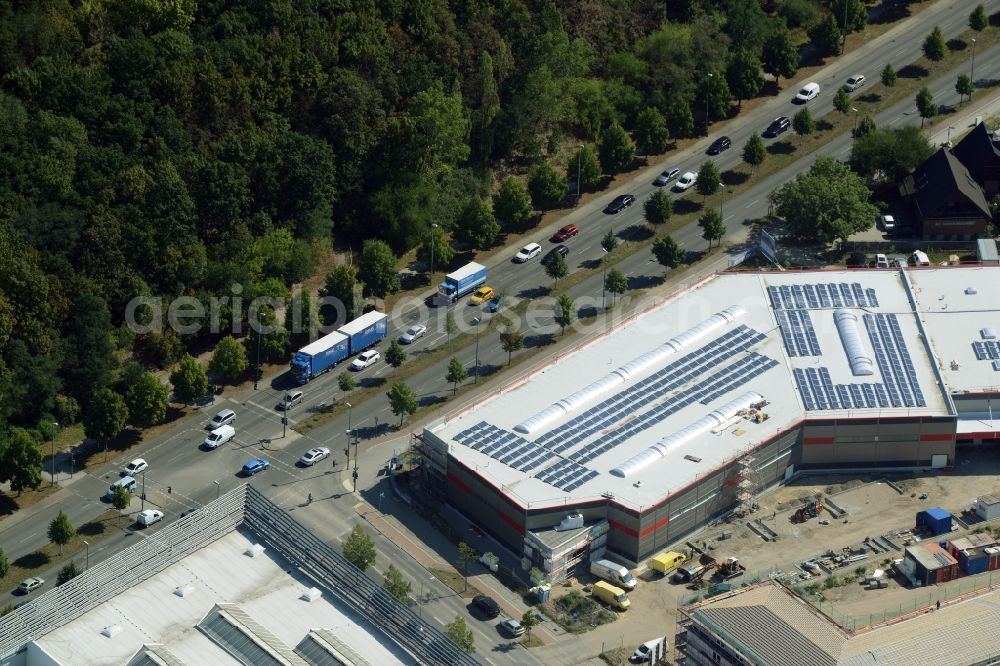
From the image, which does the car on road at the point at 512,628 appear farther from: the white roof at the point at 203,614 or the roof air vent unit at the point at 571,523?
the white roof at the point at 203,614

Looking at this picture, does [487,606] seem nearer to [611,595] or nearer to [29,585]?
[611,595]

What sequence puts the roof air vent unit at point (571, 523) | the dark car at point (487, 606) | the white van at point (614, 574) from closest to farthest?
1. the dark car at point (487, 606)
2. the white van at point (614, 574)
3. the roof air vent unit at point (571, 523)

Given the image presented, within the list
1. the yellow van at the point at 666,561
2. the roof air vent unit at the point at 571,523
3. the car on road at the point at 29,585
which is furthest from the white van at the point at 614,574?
the car on road at the point at 29,585

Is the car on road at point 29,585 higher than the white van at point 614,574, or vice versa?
the white van at point 614,574

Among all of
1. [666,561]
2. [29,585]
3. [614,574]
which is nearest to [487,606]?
[614,574]

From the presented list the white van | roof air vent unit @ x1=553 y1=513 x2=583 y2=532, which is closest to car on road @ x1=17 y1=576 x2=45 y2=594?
roof air vent unit @ x1=553 y1=513 x2=583 y2=532
